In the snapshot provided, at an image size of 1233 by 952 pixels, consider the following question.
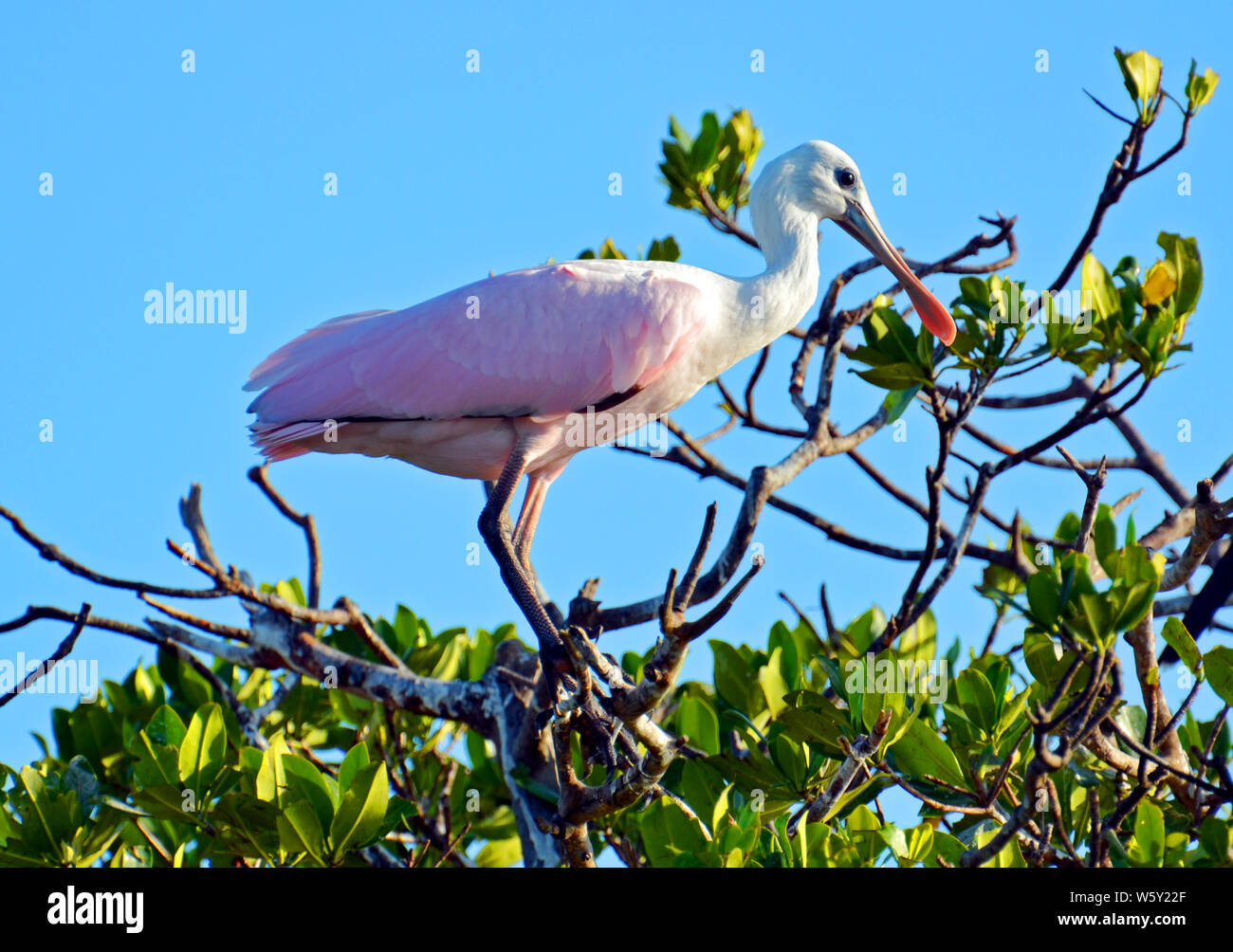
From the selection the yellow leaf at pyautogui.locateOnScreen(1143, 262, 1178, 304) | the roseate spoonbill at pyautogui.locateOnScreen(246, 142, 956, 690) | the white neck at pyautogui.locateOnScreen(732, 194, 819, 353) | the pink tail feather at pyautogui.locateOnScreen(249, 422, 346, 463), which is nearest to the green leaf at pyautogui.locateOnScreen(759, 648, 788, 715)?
the roseate spoonbill at pyautogui.locateOnScreen(246, 142, 956, 690)

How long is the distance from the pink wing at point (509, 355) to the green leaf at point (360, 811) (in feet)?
5.94

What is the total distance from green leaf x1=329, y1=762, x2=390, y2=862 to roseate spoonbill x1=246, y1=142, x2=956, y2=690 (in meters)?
1.36

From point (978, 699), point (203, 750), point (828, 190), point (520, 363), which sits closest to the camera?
point (978, 699)

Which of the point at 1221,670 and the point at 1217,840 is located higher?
the point at 1221,670

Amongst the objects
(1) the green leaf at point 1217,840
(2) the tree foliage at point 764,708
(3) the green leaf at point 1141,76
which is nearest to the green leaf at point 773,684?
(2) the tree foliage at point 764,708

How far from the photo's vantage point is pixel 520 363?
5145 mm

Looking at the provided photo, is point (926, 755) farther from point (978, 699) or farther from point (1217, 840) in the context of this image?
point (1217, 840)

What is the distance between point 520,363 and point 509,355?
5cm

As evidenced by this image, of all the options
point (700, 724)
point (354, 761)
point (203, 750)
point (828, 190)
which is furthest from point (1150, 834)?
point (828, 190)

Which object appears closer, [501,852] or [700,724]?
[700,724]

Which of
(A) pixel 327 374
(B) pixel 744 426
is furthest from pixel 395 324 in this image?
(B) pixel 744 426

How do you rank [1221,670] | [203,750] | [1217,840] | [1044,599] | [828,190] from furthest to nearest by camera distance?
[828,190] → [203,750] → [1221,670] → [1217,840] → [1044,599]

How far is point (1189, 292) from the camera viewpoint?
4566mm

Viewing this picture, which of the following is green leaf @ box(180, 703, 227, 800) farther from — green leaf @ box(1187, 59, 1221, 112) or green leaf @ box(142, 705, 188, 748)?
green leaf @ box(1187, 59, 1221, 112)
